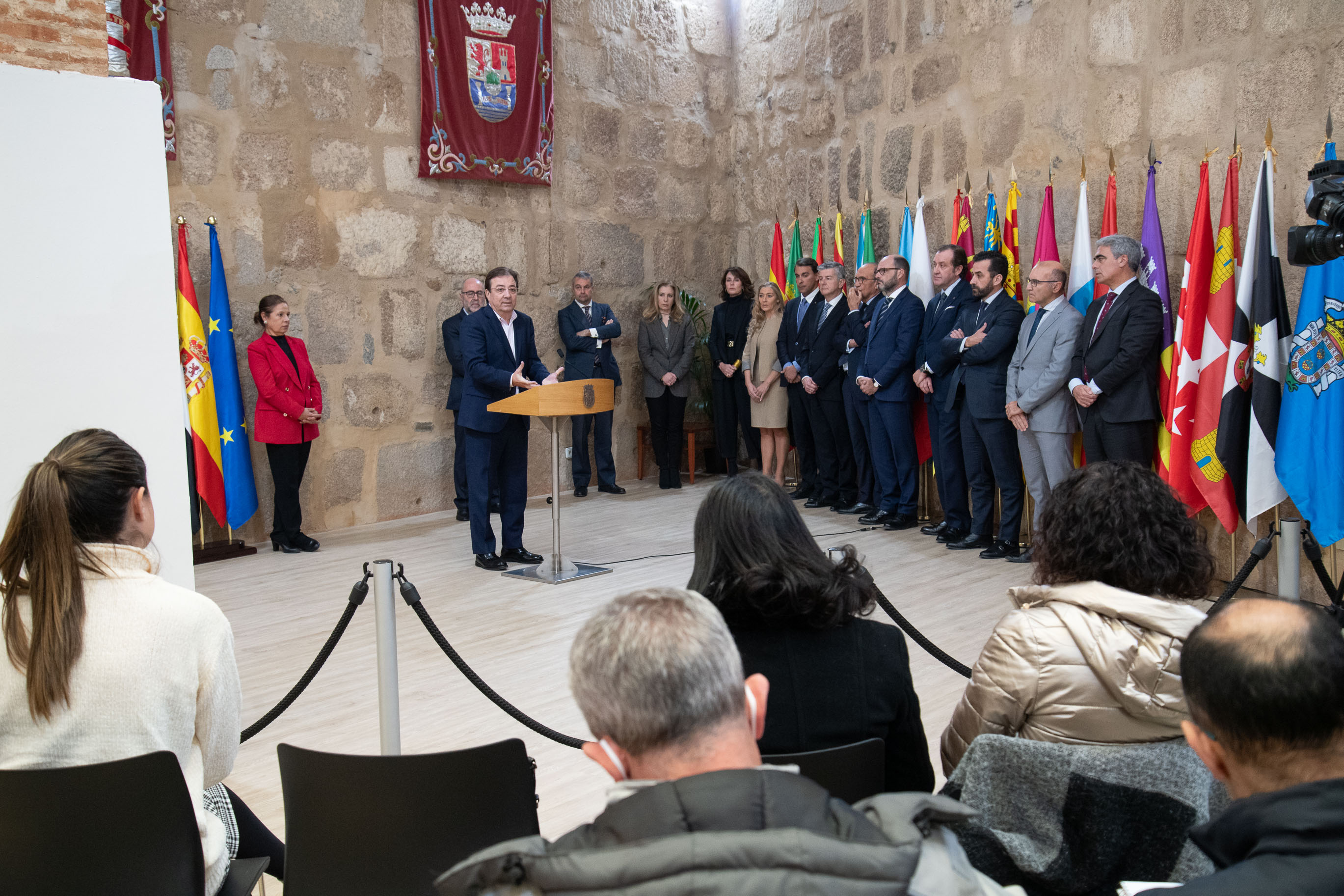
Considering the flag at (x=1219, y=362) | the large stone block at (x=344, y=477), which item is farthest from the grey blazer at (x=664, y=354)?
the flag at (x=1219, y=362)

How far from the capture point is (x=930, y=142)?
694 cm

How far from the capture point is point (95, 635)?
1659 millimetres

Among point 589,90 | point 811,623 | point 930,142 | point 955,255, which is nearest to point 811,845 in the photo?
point 811,623

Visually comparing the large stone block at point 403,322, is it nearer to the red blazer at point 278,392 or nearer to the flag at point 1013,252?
the red blazer at point 278,392

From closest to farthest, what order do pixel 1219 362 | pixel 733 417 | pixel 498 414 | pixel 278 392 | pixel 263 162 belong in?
1. pixel 1219 362
2. pixel 498 414
3. pixel 278 392
4. pixel 263 162
5. pixel 733 417

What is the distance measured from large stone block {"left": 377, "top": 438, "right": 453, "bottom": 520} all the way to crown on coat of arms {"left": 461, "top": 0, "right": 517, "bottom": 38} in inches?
111

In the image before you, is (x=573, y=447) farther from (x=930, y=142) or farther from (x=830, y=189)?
(x=930, y=142)

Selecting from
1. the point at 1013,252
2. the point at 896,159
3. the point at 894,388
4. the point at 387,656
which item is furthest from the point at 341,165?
the point at 387,656

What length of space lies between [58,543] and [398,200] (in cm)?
590

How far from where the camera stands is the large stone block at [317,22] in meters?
6.62

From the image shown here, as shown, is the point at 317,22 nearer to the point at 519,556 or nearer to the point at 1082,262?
the point at 519,556

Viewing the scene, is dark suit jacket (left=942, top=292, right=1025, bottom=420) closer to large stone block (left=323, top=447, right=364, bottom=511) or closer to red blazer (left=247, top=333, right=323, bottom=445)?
red blazer (left=247, top=333, right=323, bottom=445)

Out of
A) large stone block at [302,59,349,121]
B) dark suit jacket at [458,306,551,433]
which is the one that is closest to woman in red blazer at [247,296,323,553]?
dark suit jacket at [458,306,551,433]

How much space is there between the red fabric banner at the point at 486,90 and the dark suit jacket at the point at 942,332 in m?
3.12
